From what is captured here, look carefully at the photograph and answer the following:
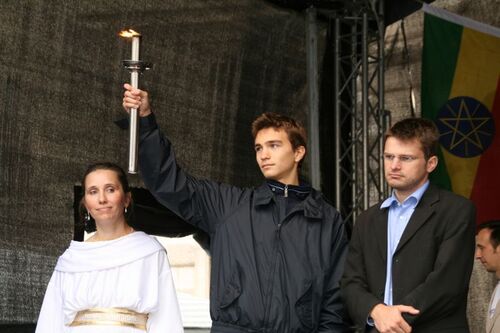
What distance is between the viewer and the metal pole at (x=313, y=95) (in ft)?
19.6

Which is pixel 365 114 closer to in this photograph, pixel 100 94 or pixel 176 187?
pixel 100 94

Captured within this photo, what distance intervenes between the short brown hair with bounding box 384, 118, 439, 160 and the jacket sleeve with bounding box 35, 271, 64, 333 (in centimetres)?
143

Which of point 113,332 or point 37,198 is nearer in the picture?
point 113,332

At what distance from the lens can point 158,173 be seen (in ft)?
10.7

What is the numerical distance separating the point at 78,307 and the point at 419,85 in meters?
3.68

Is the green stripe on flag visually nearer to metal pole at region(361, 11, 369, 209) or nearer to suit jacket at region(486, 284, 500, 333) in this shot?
metal pole at region(361, 11, 369, 209)

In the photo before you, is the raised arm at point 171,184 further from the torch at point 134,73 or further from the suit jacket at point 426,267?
the suit jacket at point 426,267

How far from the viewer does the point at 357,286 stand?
3.09 meters

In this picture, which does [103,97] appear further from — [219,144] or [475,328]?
[475,328]

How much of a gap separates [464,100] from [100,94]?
2.57 metres

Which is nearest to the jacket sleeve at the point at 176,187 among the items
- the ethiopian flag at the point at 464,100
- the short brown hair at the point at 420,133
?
the short brown hair at the point at 420,133

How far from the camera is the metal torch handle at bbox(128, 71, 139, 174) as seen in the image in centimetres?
284

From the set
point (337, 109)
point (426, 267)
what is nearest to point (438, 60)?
point (337, 109)

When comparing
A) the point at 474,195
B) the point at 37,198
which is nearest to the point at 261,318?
the point at 37,198
